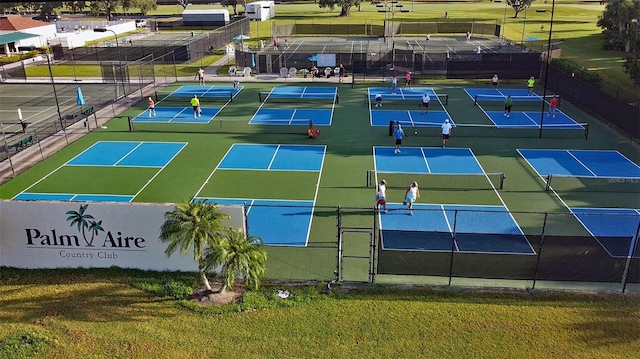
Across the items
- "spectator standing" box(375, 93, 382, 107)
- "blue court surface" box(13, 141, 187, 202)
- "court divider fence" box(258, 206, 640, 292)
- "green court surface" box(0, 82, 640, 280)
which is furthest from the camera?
"spectator standing" box(375, 93, 382, 107)

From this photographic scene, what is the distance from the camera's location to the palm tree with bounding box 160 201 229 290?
37.5 ft

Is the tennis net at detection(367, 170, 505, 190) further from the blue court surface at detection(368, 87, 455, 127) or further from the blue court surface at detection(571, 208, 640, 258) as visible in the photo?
the blue court surface at detection(368, 87, 455, 127)

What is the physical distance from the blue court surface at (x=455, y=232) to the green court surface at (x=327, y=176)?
0.66m

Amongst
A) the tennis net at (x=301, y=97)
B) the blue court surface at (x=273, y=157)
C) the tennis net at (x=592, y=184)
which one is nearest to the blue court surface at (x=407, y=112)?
the tennis net at (x=301, y=97)

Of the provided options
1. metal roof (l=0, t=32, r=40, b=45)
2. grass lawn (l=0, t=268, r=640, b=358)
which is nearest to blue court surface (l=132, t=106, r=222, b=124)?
grass lawn (l=0, t=268, r=640, b=358)

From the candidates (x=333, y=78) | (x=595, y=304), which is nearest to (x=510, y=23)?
(x=333, y=78)

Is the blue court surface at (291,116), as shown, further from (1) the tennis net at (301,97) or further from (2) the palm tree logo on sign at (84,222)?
(2) the palm tree logo on sign at (84,222)

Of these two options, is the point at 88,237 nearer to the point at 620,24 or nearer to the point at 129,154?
the point at 129,154

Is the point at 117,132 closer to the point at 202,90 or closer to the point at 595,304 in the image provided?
the point at 202,90

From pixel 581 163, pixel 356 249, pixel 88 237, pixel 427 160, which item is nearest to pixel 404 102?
pixel 427 160

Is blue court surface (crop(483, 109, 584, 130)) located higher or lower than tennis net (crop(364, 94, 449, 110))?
lower

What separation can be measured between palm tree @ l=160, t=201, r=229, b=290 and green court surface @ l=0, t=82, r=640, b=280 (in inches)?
90.4

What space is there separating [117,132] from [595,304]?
24.2 meters

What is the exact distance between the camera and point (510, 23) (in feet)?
289
